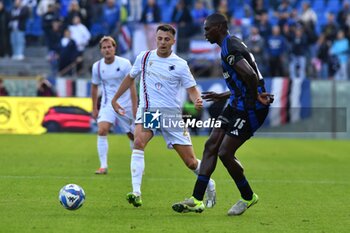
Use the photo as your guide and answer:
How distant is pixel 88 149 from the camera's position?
874 inches

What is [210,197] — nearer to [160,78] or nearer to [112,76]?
[160,78]

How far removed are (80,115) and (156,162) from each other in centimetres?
999

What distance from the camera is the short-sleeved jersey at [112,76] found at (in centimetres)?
1600

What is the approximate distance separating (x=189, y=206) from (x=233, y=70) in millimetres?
1760

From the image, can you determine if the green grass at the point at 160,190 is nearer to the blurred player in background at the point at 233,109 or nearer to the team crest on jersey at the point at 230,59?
the blurred player in background at the point at 233,109

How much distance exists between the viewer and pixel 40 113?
27.7 meters

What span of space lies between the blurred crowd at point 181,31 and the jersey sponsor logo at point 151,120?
62.4 ft

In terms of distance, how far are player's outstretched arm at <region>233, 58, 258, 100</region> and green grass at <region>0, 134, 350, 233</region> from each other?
1.56m

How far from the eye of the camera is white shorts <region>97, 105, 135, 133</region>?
15852 mm

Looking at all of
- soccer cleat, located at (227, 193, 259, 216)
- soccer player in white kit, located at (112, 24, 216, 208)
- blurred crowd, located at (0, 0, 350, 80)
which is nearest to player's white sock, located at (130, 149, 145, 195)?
soccer player in white kit, located at (112, 24, 216, 208)

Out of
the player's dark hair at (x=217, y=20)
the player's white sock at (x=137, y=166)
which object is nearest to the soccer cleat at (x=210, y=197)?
the player's white sock at (x=137, y=166)

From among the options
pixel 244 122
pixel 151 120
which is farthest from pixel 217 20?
pixel 151 120

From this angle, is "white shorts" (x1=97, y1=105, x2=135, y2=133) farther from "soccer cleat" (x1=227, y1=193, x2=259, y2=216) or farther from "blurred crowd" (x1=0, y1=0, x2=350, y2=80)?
Result: "blurred crowd" (x1=0, y1=0, x2=350, y2=80)

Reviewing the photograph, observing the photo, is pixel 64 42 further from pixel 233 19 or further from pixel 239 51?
pixel 239 51
